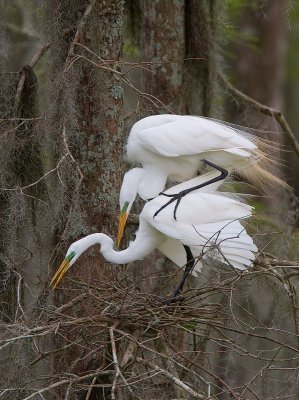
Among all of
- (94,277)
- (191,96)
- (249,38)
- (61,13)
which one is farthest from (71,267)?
(249,38)

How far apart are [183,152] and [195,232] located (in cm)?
33

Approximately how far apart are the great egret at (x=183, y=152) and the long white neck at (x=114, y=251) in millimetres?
115

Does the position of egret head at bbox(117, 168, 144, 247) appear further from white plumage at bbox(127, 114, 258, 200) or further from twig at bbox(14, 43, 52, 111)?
twig at bbox(14, 43, 52, 111)

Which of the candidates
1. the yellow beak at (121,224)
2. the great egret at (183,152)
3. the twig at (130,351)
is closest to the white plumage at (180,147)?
the great egret at (183,152)

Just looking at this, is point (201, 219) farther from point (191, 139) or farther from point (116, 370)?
point (116, 370)

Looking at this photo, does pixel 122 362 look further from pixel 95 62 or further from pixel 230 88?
pixel 230 88

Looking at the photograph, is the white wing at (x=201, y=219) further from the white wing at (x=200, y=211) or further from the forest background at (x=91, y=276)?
the forest background at (x=91, y=276)

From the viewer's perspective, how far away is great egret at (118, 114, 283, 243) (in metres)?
4.51

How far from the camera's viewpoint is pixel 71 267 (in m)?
4.91

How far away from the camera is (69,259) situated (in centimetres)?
457

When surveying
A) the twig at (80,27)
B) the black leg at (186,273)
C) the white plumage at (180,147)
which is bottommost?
the black leg at (186,273)

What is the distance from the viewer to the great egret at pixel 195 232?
4379 mm

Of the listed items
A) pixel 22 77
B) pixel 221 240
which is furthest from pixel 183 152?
pixel 22 77

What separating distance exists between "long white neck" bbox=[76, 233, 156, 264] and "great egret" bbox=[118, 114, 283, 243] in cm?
11
